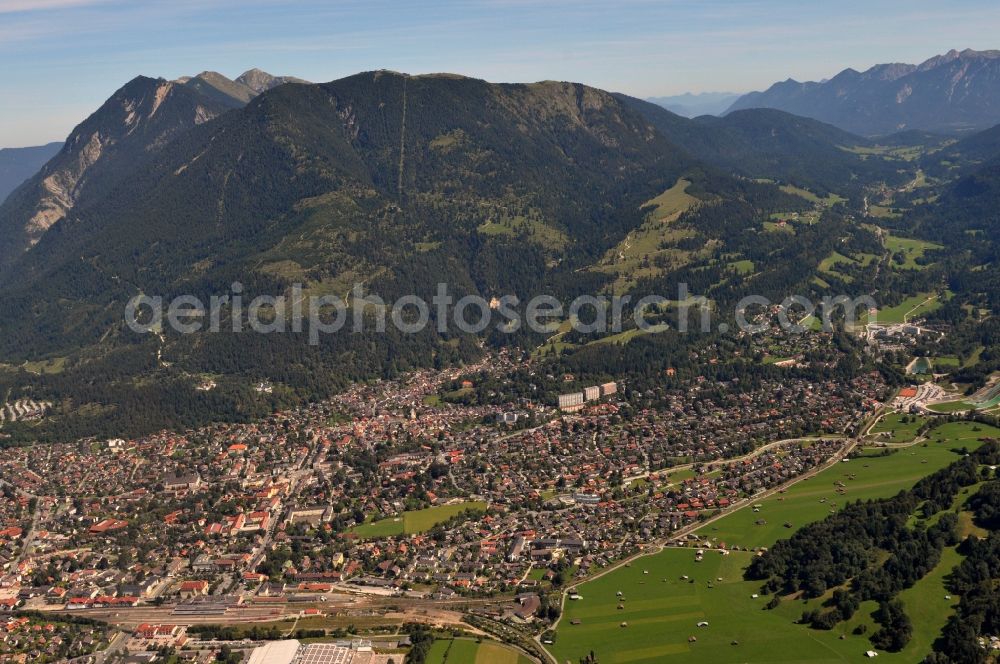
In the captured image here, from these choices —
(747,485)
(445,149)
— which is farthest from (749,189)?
(747,485)

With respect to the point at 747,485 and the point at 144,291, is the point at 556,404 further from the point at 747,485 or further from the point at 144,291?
the point at 144,291

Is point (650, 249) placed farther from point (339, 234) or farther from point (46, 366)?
point (46, 366)

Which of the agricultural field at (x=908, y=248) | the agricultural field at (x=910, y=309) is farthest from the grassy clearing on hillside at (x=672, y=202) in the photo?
the agricultural field at (x=910, y=309)

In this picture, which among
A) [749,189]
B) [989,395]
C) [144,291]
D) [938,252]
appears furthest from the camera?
[749,189]

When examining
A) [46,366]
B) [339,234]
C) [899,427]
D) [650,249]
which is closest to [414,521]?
[899,427]

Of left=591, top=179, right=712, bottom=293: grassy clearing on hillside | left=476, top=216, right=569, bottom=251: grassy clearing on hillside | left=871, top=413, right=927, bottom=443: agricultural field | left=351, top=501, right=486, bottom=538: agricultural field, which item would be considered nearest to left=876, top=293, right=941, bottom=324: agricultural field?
left=591, top=179, right=712, bottom=293: grassy clearing on hillside

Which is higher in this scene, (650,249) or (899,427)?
(650,249)
